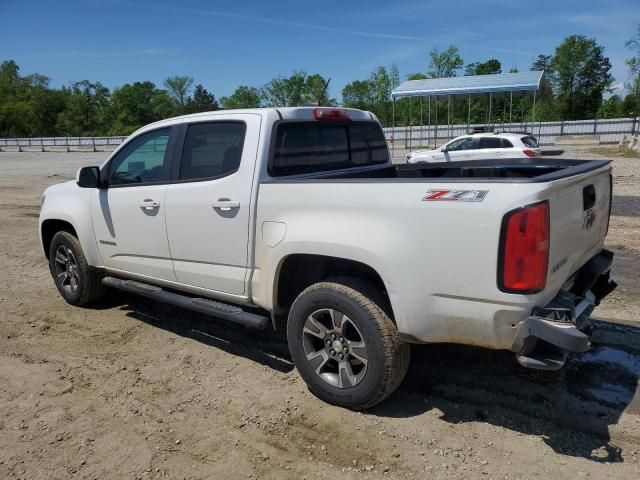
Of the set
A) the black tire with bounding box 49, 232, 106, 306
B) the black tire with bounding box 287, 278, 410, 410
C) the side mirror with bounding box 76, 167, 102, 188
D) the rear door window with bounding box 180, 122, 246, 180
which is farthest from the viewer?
the black tire with bounding box 49, 232, 106, 306

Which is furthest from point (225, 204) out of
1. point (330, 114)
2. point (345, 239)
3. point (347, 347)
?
point (347, 347)

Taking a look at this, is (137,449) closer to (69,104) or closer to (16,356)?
(16,356)

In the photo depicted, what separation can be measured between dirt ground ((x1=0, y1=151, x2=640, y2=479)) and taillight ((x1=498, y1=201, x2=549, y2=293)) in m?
1.02

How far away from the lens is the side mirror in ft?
16.4

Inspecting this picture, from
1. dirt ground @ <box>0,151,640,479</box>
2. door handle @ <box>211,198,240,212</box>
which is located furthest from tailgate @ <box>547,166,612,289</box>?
door handle @ <box>211,198,240,212</box>

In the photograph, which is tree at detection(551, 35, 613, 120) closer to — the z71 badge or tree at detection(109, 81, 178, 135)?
tree at detection(109, 81, 178, 135)

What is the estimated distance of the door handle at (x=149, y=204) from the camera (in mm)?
4453

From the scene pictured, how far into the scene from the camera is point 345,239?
326cm

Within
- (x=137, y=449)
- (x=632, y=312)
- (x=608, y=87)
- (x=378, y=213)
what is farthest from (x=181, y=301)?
(x=608, y=87)

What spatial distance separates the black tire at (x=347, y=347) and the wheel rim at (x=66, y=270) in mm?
3092

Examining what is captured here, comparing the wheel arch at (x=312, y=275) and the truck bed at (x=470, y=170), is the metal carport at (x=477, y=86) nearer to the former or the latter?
the truck bed at (x=470, y=170)

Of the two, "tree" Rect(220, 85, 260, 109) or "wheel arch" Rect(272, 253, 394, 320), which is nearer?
"wheel arch" Rect(272, 253, 394, 320)

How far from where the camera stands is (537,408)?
11.3ft

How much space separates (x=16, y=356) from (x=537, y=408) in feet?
13.6
